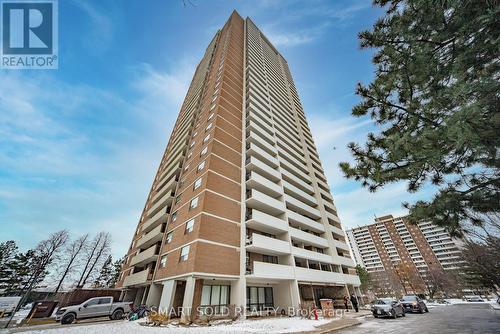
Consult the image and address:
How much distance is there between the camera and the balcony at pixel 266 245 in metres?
18.4

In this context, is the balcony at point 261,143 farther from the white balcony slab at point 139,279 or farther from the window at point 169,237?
the white balcony slab at point 139,279

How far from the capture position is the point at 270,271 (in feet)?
58.2

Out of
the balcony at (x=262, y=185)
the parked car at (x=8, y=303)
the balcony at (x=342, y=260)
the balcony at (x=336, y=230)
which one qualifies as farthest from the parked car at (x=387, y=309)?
the parked car at (x=8, y=303)

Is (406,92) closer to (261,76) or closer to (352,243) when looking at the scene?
(261,76)

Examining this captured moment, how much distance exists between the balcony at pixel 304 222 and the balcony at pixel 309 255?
3487 mm

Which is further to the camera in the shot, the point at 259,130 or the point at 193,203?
the point at 259,130

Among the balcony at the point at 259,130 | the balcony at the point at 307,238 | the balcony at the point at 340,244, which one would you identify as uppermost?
the balcony at the point at 259,130

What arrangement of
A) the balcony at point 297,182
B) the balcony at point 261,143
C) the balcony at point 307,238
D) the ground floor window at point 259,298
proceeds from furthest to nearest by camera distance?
the balcony at point 297,182 < the balcony at point 261,143 < the balcony at point 307,238 < the ground floor window at point 259,298

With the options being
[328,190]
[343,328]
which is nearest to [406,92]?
[343,328]

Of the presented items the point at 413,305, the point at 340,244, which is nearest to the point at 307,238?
the point at 340,244

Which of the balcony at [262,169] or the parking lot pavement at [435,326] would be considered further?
the balcony at [262,169]

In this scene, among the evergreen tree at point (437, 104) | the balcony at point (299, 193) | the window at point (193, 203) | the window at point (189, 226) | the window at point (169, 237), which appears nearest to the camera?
the evergreen tree at point (437, 104)

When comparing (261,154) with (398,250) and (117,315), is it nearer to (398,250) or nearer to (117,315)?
(117,315)

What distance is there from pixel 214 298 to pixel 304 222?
13.7 m
